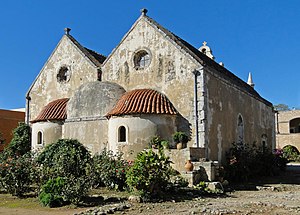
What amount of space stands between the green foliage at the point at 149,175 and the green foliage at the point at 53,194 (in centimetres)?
270

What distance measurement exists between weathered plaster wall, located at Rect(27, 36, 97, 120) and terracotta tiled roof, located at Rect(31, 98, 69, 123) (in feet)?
4.83

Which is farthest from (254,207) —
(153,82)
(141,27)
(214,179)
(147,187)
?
(141,27)

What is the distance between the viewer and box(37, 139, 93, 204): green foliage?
13023 millimetres

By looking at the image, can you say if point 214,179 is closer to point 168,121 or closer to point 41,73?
point 168,121

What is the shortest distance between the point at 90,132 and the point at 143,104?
14.9 feet

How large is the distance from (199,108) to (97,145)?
6.90 m

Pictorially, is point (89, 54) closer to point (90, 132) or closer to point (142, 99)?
point (90, 132)

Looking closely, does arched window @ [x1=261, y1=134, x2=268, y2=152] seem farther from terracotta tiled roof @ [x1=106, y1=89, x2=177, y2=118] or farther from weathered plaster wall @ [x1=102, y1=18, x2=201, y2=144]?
terracotta tiled roof @ [x1=106, y1=89, x2=177, y2=118]

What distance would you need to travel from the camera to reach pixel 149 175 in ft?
45.5

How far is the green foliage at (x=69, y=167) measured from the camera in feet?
42.7

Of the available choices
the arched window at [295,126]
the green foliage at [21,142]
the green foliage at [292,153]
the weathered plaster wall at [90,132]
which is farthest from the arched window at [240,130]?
the arched window at [295,126]

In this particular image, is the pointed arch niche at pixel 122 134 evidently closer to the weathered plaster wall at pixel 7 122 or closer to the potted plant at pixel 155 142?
the potted plant at pixel 155 142

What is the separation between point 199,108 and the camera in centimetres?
2039

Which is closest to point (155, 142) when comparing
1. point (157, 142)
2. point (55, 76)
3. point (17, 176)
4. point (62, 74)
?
point (157, 142)
